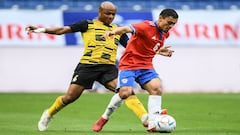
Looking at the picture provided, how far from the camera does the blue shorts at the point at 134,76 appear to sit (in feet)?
41.3

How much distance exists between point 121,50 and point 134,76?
11.8m

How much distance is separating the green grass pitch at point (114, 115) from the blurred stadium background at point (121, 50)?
100 centimetres

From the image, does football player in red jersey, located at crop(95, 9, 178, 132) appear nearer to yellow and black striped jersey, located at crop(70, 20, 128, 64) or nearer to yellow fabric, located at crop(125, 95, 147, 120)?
yellow fabric, located at crop(125, 95, 147, 120)

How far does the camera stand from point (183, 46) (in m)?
25.3

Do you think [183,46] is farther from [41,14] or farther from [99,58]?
[99,58]

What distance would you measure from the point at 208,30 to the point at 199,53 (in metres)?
0.79

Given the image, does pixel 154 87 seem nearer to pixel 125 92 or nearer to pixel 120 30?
pixel 125 92

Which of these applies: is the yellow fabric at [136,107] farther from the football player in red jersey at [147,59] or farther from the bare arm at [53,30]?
the bare arm at [53,30]

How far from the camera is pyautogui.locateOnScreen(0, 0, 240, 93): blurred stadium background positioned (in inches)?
956

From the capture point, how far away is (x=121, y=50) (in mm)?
24438

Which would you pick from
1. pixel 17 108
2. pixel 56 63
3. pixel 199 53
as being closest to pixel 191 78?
pixel 199 53

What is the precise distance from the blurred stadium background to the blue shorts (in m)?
11.7

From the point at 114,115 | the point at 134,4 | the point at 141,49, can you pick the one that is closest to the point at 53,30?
the point at 141,49

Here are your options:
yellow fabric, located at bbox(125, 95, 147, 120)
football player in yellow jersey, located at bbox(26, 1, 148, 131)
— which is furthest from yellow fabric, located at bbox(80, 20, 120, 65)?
yellow fabric, located at bbox(125, 95, 147, 120)
